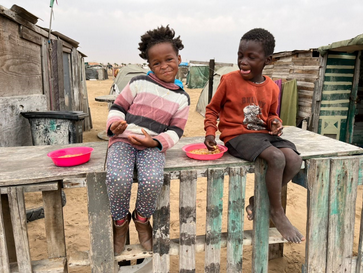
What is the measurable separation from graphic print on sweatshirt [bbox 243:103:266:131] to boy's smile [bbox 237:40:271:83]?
24 cm

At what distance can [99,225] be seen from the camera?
5.95ft

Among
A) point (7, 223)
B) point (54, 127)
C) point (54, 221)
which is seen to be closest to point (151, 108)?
point (54, 221)

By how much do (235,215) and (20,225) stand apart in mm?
1428

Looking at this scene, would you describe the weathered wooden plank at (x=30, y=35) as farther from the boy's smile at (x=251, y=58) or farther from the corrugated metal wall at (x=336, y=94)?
the corrugated metal wall at (x=336, y=94)

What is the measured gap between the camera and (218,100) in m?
2.31

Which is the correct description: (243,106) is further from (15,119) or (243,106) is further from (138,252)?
(15,119)

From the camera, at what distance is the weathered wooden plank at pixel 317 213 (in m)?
2.07

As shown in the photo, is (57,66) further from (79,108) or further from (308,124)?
(308,124)

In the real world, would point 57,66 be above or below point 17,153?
above

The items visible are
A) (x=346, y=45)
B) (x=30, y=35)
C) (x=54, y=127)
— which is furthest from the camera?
(x=346, y=45)

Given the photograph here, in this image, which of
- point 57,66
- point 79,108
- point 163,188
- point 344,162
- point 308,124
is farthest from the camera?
point 79,108

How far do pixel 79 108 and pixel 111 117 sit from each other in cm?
666

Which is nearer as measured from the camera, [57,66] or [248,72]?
[248,72]

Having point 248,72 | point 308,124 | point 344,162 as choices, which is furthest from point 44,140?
point 308,124
